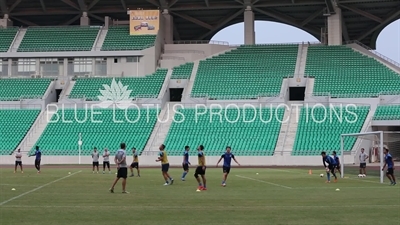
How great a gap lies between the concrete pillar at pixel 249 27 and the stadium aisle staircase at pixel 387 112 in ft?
67.1

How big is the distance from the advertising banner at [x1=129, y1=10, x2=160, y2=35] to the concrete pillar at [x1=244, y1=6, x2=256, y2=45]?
10.1m

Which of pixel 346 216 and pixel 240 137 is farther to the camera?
pixel 240 137

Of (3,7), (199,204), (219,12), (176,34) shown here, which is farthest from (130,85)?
(199,204)

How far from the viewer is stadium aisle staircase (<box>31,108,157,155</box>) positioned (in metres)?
61.7

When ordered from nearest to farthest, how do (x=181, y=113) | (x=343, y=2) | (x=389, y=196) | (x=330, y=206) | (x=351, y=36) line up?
(x=330, y=206)
(x=389, y=196)
(x=181, y=113)
(x=343, y=2)
(x=351, y=36)

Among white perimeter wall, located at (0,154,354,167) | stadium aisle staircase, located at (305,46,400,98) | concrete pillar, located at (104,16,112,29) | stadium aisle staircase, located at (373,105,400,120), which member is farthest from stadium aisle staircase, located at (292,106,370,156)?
concrete pillar, located at (104,16,112,29)

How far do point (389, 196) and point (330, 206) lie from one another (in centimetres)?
462

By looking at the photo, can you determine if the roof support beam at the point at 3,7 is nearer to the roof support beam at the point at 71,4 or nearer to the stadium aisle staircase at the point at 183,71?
the roof support beam at the point at 71,4

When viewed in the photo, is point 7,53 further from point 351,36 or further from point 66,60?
point 351,36

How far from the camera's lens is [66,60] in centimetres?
7662

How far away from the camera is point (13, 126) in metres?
66.4

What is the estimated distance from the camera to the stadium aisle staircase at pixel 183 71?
7338 centimetres

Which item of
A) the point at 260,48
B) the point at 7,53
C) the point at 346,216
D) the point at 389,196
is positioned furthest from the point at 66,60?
the point at 346,216

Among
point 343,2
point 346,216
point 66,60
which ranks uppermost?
point 343,2
